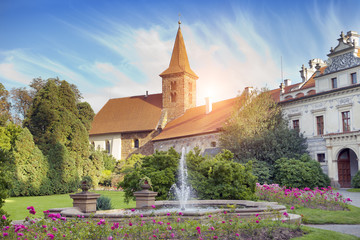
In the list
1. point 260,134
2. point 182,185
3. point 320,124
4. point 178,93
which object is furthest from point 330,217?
point 178,93

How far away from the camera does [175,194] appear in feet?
54.5

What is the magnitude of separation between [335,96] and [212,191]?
18111 millimetres

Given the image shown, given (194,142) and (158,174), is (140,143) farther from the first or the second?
(158,174)

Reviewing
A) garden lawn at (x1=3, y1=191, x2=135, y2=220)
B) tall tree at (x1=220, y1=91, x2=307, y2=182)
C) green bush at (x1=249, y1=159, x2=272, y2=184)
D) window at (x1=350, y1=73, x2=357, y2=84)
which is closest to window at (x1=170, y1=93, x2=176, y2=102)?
tall tree at (x1=220, y1=91, x2=307, y2=182)

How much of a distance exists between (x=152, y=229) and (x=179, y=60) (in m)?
46.1

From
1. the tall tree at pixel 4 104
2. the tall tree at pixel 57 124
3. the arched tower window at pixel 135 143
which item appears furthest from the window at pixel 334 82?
the tall tree at pixel 4 104

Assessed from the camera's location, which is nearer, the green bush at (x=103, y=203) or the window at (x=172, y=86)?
the green bush at (x=103, y=203)

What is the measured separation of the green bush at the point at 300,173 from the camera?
87.7 ft

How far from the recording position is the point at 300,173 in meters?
26.9

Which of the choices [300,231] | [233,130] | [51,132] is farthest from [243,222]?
[51,132]

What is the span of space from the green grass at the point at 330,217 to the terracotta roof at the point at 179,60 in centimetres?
3917

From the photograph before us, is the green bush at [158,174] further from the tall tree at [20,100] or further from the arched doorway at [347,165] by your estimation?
the tall tree at [20,100]

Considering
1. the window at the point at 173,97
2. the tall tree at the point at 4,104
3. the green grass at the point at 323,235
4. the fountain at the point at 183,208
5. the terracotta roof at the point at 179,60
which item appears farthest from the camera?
the window at the point at 173,97

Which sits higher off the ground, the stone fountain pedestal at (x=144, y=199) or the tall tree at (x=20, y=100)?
the tall tree at (x=20, y=100)
